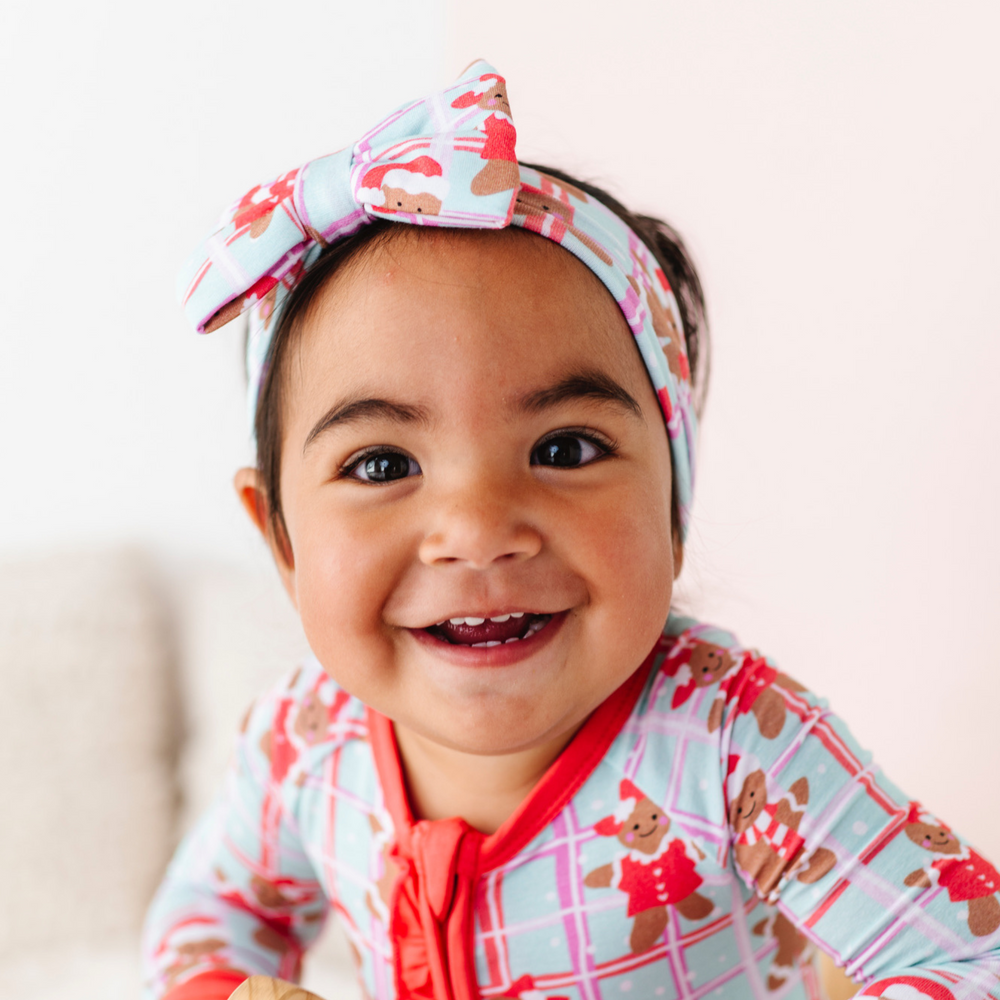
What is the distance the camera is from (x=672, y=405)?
707 mm

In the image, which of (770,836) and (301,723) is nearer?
(770,836)

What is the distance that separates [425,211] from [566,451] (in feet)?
0.54

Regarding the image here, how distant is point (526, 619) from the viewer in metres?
0.65

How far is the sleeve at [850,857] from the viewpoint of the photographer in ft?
2.05

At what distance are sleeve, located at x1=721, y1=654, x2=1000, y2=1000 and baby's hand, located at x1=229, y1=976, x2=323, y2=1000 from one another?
288 millimetres

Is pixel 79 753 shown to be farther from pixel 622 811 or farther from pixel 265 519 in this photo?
pixel 622 811

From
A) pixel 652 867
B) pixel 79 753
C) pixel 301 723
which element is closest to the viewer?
pixel 652 867

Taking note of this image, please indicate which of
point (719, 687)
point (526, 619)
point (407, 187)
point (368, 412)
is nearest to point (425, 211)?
point (407, 187)

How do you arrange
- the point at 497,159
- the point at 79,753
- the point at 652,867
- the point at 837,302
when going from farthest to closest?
the point at 79,753, the point at 837,302, the point at 652,867, the point at 497,159

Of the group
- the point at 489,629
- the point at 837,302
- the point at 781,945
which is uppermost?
the point at 837,302

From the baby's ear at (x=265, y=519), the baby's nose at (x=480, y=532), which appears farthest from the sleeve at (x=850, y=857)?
the baby's ear at (x=265, y=519)

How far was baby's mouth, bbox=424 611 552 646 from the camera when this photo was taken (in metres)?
0.65

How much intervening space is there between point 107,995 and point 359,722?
0.55 meters

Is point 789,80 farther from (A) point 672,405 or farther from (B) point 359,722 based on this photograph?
(B) point 359,722
